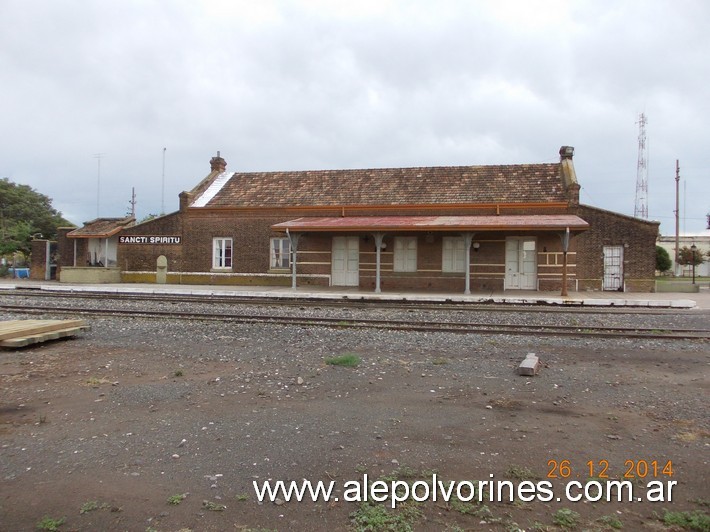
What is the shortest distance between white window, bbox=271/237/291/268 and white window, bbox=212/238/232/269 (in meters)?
2.17

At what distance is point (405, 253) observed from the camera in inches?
859

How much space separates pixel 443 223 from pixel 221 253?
36.1 feet

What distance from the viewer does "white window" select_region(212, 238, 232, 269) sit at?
2416 centimetres

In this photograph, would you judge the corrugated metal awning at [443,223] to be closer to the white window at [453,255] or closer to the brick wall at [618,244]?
the white window at [453,255]

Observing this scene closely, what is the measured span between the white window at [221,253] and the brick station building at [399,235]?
50 mm

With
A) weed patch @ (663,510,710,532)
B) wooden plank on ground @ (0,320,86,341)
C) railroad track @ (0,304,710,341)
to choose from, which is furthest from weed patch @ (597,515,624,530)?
wooden plank on ground @ (0,320,86,341)

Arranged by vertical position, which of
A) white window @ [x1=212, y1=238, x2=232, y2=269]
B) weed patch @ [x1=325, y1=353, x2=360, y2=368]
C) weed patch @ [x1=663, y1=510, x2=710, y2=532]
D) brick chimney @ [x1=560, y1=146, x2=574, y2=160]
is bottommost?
weed patch @ [x1=663, y1=510, x2=710, y2=532]

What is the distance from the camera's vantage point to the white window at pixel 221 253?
24.2 metres

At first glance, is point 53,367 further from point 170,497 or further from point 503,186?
point 503,186

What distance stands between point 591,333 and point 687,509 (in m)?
7.28

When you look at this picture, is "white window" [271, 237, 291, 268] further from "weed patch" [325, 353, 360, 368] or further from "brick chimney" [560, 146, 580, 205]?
"weed patch" [325, 353, 360, 368]

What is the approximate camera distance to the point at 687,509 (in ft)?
10.1

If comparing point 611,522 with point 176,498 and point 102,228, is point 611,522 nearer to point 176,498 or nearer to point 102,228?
point 176,498

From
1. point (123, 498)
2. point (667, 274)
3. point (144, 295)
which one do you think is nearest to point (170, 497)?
point (123, 498)
